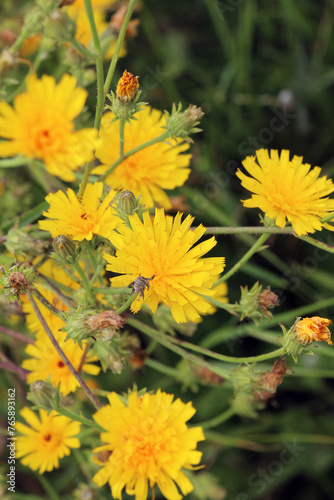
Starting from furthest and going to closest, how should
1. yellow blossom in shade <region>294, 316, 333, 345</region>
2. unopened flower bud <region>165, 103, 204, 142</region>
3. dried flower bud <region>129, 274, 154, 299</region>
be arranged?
unopened flower bud <region>165, 103, 204, 142</region>, yellow blossom in shade <region>294, 316, 333, 345</region>, dried flower bud <region>129, 274, 154, 299</region>

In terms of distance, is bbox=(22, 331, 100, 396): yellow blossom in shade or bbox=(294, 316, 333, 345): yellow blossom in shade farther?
bbox=(22, 331, 100, 396): yellow blossom in shade

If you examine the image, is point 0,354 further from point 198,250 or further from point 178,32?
point 178,32

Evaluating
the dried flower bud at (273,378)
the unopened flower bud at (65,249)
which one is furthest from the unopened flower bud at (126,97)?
the dried flower bud at (273,378)

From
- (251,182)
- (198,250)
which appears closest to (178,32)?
(251,182)

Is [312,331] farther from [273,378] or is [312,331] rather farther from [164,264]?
[164,264]

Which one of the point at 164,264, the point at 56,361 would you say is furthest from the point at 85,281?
the point at 56,361

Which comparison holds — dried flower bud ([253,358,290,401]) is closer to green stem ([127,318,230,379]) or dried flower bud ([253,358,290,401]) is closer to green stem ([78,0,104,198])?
green stem ([127,318,230,379])

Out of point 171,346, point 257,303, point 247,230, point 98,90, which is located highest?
point 98,90

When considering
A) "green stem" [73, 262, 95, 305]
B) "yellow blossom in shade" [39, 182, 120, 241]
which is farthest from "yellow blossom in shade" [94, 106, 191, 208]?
"green stem" [73, 262, 95, 305]
